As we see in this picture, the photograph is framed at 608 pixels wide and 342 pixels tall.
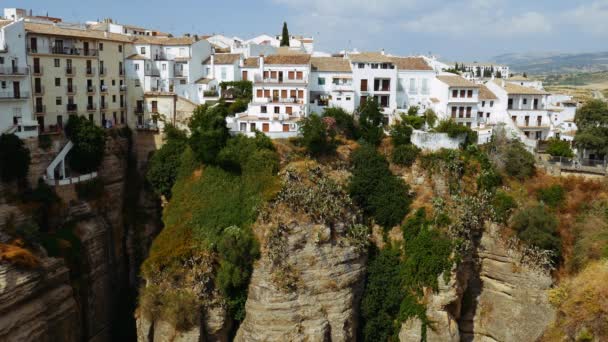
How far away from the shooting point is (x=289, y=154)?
118ft

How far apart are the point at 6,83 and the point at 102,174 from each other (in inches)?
332

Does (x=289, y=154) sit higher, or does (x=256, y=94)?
(x=256, y=94)

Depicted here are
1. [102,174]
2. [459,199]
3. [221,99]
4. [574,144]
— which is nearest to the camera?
[459,199]

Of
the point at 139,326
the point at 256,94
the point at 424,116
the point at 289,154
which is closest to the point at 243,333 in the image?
the point at 139,326

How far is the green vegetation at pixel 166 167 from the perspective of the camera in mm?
38000

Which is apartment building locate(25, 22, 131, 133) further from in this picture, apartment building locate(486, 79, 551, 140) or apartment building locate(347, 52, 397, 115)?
apartment building locate(486, 79, 551, 140)

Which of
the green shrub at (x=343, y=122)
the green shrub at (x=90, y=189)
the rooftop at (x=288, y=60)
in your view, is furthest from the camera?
the rooftop at (x=288, y=60)

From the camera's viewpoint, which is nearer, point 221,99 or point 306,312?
point 306,312

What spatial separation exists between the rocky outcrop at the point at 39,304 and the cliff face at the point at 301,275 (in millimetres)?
9598

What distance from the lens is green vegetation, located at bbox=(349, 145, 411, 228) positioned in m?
36.3

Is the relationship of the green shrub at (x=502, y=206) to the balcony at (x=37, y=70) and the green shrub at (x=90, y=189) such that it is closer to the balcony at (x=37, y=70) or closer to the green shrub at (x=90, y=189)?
the green shrub at (x=90, y=189)

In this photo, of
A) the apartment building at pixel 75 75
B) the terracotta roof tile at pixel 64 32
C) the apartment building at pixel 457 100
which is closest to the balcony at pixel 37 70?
the apartment building at pixel 75 75

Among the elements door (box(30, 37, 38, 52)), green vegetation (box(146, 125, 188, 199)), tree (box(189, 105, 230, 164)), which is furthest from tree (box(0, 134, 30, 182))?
tree (box(189, 105, 230, 164))

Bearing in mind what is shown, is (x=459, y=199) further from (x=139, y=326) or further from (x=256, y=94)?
(x=139, y=326)
